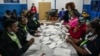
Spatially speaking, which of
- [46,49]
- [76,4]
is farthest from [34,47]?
[76,4]

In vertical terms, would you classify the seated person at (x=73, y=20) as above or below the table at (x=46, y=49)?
above

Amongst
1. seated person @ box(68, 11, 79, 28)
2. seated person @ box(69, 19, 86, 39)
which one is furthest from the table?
seated person @ box(68, 11, 79, 28)

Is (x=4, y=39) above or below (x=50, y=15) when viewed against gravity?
above

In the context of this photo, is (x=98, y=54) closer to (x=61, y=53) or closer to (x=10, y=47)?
(x=61, y=53)

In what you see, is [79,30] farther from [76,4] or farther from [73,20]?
[76,4]

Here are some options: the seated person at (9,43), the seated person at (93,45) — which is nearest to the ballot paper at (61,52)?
the seated person at (93,45)

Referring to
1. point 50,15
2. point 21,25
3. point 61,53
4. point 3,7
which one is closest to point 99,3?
point 50,15

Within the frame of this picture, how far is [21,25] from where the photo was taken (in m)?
2.59

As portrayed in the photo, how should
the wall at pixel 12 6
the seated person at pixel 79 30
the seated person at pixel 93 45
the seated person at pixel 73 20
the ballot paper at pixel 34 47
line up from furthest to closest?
the wall at pixel 12 6, the seated person at pixel 73 20, the seated person at pixel 79 30, the ballot paper at pixel 34 47, the seated person at pixel 93 45

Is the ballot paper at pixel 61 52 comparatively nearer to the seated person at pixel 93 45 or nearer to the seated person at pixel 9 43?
the seated person at pixel 93 45

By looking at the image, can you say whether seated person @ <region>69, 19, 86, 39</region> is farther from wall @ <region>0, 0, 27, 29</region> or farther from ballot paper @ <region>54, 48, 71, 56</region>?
wall @ <region>0, 0, 27, 29</region>

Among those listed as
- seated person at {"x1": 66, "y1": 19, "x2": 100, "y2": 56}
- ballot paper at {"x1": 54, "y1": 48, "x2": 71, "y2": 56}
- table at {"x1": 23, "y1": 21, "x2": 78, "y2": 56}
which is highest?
seated person at {"x1": 66, "y1": 19, "x2": 100, "y2": 56}

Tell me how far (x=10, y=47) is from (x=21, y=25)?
96 centimetres

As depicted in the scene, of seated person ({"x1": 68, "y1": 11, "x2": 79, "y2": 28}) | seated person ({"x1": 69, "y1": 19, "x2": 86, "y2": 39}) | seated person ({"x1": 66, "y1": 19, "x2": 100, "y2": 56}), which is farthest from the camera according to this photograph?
seated person ({"x1": 68, "y1": 11, "x2": 79, "y2": 28})
